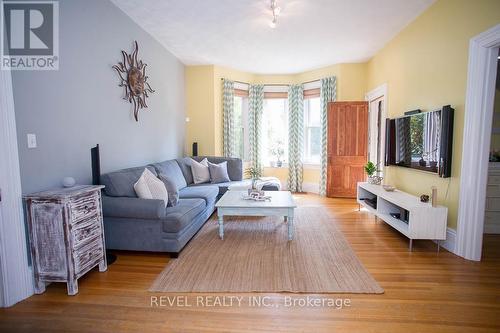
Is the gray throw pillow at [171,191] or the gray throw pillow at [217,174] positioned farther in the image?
the gray throw pillow at [217,174]

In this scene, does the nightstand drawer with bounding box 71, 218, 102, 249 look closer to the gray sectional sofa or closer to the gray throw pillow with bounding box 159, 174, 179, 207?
the gray sectional sofa

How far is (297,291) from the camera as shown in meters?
2.08

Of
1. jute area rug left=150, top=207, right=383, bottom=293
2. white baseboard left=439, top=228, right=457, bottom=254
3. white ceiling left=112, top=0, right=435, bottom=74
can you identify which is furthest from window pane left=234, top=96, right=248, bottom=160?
white baseboard left=439, top=228, right=457, bottom=254

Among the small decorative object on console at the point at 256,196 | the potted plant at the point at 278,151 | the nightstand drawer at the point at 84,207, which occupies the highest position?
the potted plant at the point at 278,151

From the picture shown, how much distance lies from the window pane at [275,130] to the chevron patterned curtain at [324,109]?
993 millimetres

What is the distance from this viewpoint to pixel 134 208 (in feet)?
8.59

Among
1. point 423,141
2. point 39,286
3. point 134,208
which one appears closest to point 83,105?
point 134,208

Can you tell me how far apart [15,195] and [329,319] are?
251 centimetres

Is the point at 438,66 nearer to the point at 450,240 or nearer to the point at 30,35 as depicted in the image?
the point at 450,240

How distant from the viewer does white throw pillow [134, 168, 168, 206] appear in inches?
110

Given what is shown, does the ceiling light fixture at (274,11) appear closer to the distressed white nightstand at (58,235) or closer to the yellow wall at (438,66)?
the yellow wall at (438,66)

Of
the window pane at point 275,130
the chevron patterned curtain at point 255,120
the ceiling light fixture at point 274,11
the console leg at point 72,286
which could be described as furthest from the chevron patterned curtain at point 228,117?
the console leg at point 72,286

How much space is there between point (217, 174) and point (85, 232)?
9.13ft

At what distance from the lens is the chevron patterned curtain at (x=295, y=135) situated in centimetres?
628
